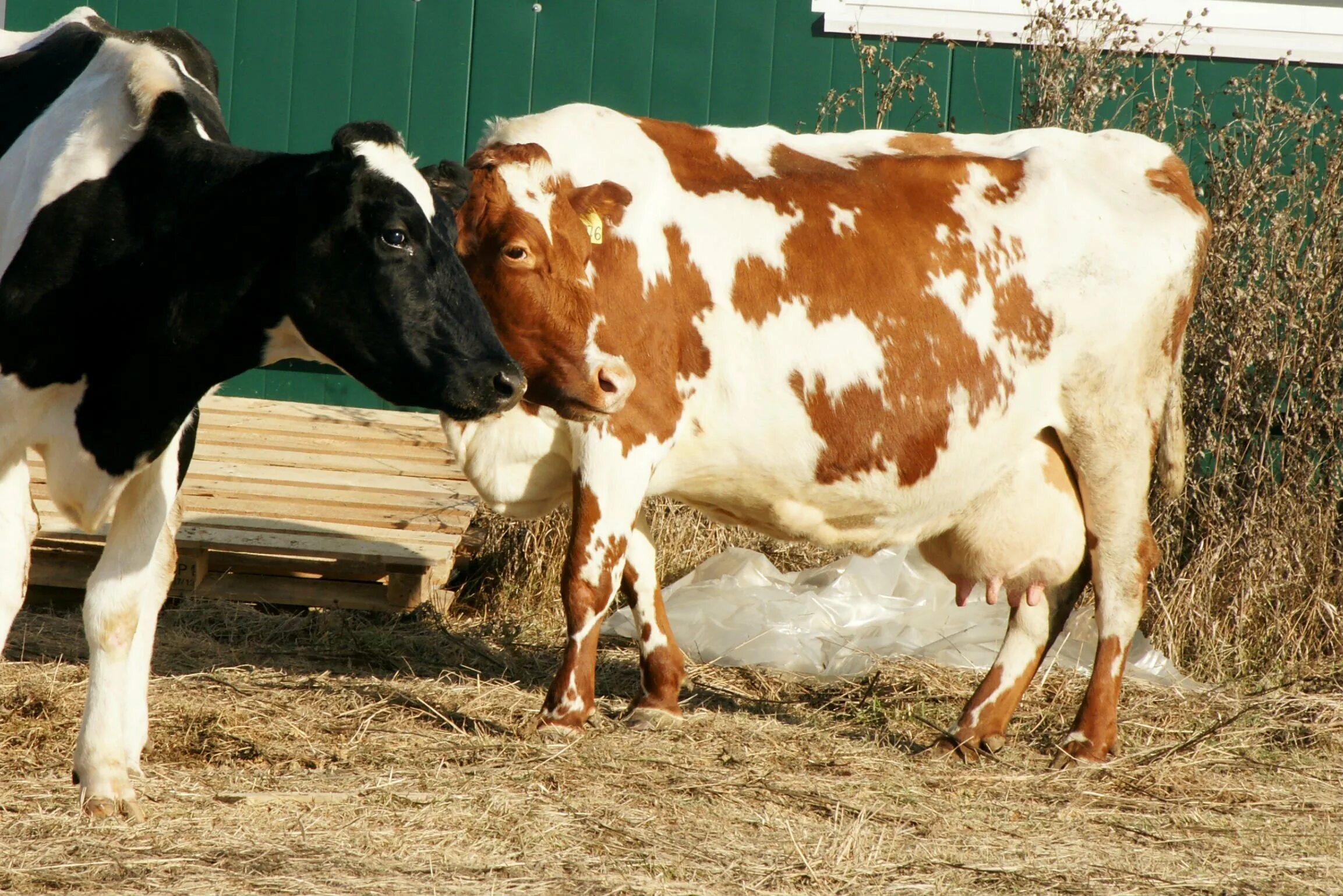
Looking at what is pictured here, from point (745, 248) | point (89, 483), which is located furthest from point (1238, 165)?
point (89, 483)

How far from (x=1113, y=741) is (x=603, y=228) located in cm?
247

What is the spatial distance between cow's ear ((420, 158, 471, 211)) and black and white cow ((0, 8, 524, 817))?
0.74 ft

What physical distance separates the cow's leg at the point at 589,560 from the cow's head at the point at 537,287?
0.22 metres

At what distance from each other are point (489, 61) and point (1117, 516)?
4.69 meters

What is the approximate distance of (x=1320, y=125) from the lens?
301 inches

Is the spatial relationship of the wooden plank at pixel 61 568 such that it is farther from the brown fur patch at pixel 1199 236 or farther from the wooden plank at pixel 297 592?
the brown fur patch at pixel 1199 236

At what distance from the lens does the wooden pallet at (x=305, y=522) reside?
20.2ft

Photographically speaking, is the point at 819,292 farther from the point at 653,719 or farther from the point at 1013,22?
the point at 1013,22

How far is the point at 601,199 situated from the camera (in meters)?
4.57

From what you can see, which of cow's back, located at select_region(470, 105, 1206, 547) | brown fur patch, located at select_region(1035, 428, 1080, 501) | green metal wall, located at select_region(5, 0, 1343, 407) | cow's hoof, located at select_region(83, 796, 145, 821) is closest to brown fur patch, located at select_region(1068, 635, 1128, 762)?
brown fur patch, located at select_region(1035, 428, 1080, 501)

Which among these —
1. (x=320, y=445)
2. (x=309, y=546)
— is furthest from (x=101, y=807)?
(x=320, y=445)

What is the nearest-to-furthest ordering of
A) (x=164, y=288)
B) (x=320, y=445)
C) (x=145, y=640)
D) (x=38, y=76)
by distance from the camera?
(x=164, y=288), (x=38, y=76), (x=145, y=640), (x=320, y=445)

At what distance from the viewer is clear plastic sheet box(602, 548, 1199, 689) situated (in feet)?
19.9

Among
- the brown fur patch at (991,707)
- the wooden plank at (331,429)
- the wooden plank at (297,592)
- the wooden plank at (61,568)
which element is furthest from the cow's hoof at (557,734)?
the wooden plank at (331,429)
